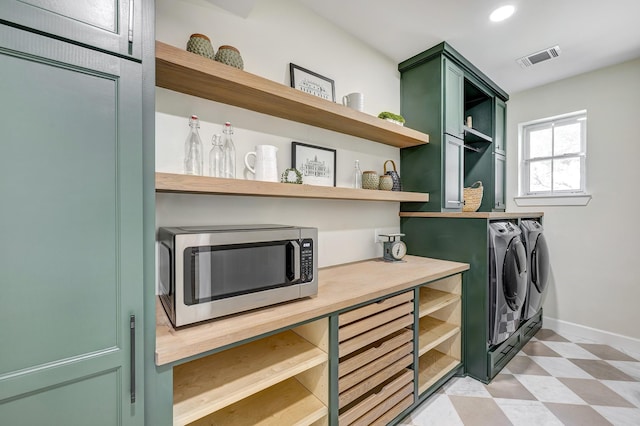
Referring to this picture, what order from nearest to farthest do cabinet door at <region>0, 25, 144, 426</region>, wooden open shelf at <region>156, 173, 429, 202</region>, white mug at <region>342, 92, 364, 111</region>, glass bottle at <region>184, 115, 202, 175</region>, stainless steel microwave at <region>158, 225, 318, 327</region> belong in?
cabinet door at <region>0, 25, 144, 426</region> → stainless steel microwave at <region>158, 225, 318, 327</region> → wooden open shelf at <region>156, 173, 429, 202</region> → glass bottle at <region>184, 115, 202, 175</region> → white mug at <region>342, 92, 364, 111</region>

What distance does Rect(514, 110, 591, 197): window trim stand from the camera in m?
2.76

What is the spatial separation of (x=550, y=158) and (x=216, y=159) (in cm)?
352

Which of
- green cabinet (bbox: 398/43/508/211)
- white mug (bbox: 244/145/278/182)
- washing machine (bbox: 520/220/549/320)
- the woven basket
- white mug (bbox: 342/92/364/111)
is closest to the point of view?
white mug (bbox: 244/145/278/182)

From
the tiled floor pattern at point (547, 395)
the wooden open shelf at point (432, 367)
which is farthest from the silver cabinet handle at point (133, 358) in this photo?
the wooden open shelf at point (432, 367)

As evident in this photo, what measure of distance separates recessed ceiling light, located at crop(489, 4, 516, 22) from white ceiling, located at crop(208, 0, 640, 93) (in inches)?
1.2

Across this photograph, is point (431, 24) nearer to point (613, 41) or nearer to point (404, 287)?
point (613, 41)

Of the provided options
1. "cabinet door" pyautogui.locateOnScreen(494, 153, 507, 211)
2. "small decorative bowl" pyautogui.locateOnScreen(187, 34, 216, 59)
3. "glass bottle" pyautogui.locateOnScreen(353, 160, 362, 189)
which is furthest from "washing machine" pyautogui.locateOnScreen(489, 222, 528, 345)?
"small decorative bowl" pyautogui.locateOnScreen(187, 34, 216, 59)

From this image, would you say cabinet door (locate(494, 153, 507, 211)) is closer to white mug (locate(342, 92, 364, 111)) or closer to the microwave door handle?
white mug (locate(342, 92, 364, 111))

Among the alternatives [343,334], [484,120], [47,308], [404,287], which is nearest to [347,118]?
[404,287]

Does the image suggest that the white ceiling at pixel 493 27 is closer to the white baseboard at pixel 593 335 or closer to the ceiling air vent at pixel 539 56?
the ceiling air vent at pixel 539 56

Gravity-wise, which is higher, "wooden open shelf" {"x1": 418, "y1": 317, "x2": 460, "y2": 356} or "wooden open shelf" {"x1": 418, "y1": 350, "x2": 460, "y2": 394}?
"wooden open shelf" {"x1": 418, "y1": 317, "x2": 460, "y2": 356}

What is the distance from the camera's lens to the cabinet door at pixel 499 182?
2994 mm

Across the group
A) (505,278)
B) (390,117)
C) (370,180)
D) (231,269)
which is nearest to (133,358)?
(231,269)

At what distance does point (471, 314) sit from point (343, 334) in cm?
128
